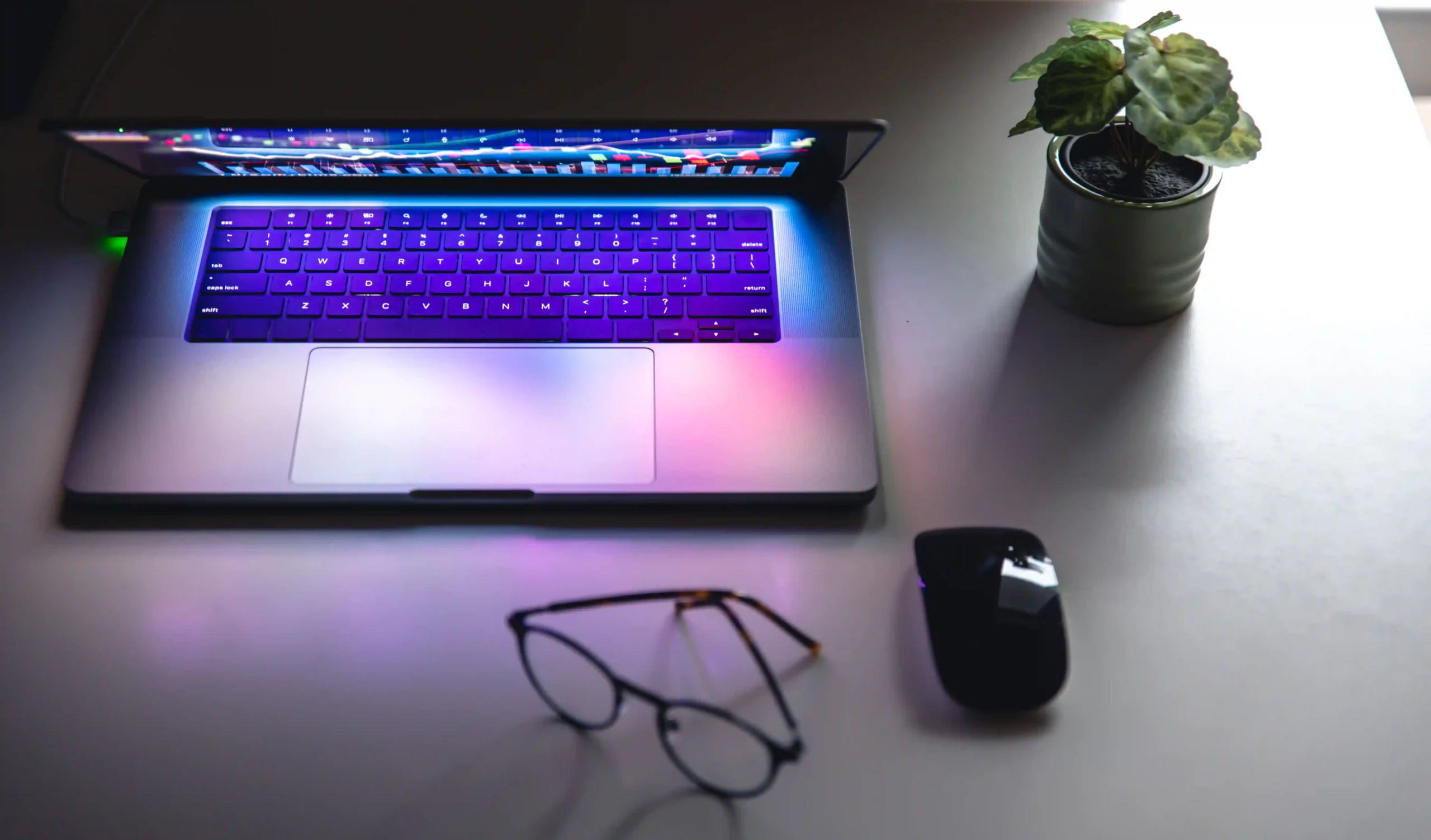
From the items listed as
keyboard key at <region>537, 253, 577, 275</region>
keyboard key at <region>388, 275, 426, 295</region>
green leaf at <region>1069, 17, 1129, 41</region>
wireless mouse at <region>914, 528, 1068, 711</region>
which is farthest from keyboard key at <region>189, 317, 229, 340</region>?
green leaf at <region>1069, 17, 1129, 41</region>

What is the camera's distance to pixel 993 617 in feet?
2.18

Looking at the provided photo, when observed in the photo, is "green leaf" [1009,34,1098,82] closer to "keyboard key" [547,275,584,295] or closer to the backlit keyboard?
the backlit keyboard

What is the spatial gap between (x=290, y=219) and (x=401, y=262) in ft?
0.31

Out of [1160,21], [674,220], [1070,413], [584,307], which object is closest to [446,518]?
[584,307]

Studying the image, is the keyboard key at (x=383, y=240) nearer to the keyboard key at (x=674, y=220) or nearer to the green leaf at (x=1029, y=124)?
the keyboard key at (x=674, y=220)

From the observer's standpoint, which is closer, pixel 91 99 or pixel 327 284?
pixel 327 284

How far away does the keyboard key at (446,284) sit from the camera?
31.9 inches

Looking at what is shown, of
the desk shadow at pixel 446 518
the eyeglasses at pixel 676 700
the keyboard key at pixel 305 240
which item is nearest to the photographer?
the eyeglasses at pixel 676 700

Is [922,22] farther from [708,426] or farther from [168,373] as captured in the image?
[168,373]

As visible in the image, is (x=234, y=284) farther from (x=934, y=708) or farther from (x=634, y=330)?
(x=934, y=708)

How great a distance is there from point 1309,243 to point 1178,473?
0.26 metres

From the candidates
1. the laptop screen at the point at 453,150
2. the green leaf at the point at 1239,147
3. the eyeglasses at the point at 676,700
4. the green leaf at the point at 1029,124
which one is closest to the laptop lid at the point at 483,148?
the laptop screen at the point at 453,150

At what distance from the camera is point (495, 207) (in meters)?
0.85

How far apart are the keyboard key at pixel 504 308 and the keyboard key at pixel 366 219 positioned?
4.4 inches
